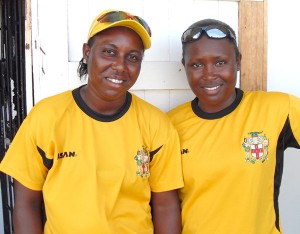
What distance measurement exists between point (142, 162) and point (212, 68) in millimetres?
580

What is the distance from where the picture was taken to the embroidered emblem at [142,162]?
1804 mm

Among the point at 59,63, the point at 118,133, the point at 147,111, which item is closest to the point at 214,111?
the point at 147,111

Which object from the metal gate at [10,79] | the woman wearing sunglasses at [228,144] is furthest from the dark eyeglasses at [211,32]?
the metal gate at [10,79]

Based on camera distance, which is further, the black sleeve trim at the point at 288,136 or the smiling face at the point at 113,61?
the black sleeve trim at the point at 288,136

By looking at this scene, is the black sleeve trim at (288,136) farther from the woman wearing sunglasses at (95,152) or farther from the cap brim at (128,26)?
the cap brim at (128,26)

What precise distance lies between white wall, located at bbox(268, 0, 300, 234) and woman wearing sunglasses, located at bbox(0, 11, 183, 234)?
43.2 inches

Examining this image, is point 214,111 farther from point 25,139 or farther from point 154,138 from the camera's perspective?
point 25,139

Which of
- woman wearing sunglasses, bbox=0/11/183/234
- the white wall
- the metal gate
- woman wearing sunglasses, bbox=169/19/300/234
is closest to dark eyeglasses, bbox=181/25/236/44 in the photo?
woman wearing sunglasses, bbox=169/19/300/234

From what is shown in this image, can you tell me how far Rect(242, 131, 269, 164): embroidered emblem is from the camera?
6.02 ft

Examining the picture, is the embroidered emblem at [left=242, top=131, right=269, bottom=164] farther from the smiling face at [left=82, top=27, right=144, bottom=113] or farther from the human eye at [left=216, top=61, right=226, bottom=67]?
the smiling face at [left=82, top=27, right=144, bottom=113]

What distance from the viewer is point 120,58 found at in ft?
5.72

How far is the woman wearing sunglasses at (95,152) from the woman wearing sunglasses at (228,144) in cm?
16

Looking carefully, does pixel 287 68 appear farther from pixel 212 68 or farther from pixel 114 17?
pixel 114 17

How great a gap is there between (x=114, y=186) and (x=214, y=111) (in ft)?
2.17
